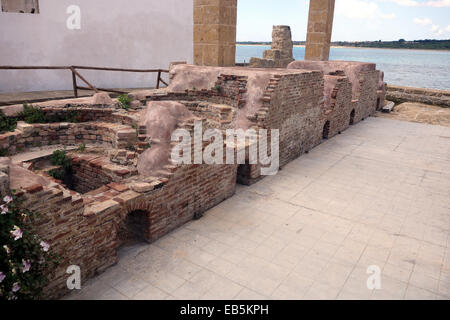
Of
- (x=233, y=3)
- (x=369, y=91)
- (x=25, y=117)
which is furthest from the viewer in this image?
(x=369, y=91)

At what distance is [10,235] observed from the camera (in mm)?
3215

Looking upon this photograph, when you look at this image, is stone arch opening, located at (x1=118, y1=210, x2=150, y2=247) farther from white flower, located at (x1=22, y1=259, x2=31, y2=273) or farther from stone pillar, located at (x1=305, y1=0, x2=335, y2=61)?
stone pillar, located at (x1=305, y1=0, x2=335, y2=61)

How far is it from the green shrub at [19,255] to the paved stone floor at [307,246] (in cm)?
71

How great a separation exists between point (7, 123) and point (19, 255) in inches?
148

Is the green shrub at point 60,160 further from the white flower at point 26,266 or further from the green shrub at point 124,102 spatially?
the white flower at point 26,266

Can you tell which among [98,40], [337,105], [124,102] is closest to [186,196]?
[124,102]

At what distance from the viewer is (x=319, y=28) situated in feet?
44.5

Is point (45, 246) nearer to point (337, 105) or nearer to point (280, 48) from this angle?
point (337, 105)

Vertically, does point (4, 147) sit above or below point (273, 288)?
above

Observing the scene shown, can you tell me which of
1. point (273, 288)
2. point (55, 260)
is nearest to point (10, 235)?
point (55, 260)

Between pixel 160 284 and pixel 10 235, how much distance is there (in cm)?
176

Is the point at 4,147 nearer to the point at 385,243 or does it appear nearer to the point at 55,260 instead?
the point at 55,260

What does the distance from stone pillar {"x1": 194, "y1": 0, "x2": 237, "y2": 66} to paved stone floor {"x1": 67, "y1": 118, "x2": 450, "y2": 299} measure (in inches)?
166

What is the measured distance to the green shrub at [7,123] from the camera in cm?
597
